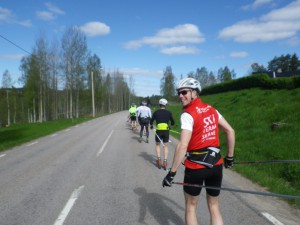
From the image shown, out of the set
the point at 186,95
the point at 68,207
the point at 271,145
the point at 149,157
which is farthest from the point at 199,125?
the point at 149,157

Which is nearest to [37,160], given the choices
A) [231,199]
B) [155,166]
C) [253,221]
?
[155,166]

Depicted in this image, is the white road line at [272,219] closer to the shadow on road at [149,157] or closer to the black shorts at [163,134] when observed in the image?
the black shorts at [163,134]

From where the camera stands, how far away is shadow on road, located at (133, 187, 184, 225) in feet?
16.0

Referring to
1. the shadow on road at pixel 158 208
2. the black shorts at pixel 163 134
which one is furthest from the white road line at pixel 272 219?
the black shorts at pixel 163 134

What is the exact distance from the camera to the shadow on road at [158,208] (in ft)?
16.0

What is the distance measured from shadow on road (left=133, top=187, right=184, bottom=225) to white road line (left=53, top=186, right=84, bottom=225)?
125 centimetres

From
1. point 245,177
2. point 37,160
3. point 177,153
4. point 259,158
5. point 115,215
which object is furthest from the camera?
point 37,160

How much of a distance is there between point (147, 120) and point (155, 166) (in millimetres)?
5905

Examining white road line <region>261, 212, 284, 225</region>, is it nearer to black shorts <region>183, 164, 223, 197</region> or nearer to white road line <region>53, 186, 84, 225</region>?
black shorts <region>183, 164, 223, 197</region>

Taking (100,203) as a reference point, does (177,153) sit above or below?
above

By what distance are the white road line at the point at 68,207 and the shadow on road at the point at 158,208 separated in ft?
4.08

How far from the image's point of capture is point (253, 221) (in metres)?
4.79

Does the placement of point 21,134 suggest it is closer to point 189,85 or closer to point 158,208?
point 158,208

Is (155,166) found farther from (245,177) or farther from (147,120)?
(147,120)
